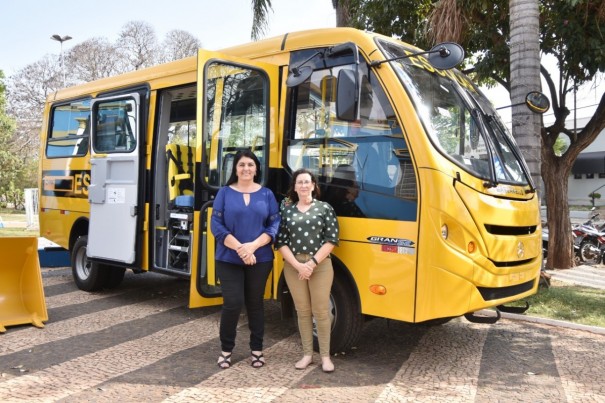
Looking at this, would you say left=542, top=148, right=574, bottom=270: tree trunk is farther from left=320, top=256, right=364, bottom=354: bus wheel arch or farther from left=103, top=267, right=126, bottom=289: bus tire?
left=103, top=267, right=126, bottom=289: bus tire

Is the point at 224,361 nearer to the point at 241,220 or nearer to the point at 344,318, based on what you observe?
the point at 344,318

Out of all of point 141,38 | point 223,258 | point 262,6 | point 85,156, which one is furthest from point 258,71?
point 141,38

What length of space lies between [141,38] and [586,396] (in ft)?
108

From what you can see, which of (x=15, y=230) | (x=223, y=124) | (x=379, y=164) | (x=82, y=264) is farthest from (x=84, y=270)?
(x=15, y=230)

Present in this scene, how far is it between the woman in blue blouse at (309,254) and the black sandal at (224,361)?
57 centimetres

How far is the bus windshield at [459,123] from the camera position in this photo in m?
4.46

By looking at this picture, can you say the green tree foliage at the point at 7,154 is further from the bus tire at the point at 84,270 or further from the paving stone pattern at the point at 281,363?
the paving stone pattern at the point at 281,363

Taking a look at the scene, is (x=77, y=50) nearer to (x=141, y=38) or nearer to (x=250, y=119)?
(x=141, y=38)

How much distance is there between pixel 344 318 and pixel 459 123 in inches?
77.0

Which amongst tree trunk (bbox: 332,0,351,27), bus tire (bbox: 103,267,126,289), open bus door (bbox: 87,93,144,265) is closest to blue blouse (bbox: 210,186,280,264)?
open bus door (bbox: 87,93,144,265)

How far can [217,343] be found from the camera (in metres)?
5.27

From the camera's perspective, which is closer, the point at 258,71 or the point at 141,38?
the point at 258,71

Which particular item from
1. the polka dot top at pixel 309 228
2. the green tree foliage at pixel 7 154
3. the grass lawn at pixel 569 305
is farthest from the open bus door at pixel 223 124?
the green tree foliage at pixel 7 154

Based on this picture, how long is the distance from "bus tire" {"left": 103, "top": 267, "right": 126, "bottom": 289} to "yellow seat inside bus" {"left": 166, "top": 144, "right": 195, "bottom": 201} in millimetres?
1728
